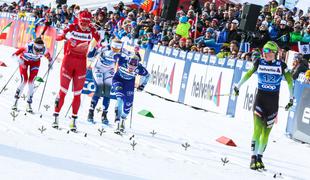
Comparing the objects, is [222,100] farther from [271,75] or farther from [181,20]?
[271,75]

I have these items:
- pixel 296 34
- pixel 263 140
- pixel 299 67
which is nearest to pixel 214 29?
pixel 296 34

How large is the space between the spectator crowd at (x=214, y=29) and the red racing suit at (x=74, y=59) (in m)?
4.43

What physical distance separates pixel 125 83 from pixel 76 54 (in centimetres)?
144

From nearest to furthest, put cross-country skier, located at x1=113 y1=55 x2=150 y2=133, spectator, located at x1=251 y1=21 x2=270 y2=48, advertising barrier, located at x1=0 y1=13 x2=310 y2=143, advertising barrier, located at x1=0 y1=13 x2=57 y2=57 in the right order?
cross-country skier, located at x1=113 y1=55 x2=150 y2=133 → advertising barrier, located at x1=0 y1=13 x2=310 y2=143 → spectator, located at x1=251 y1=21 x2=270 y2=48 → advertising barrier, located at x1=0 y1=13 x2=57 y2=57

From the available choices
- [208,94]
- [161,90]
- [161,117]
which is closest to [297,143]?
[161,117]

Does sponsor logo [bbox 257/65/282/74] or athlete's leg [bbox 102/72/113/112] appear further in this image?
athlete's leg [bbox 102/72/113/112]

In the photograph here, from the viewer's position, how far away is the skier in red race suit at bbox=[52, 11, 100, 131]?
12289 mm

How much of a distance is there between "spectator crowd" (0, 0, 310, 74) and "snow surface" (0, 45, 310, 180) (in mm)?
2475

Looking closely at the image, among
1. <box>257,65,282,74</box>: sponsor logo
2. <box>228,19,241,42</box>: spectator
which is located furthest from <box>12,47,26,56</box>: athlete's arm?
<box>228,19,241,42</box>: spectator

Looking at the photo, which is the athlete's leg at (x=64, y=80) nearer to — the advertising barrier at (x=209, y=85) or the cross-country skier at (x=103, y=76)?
the cross-country skier at (x=103, y=76)

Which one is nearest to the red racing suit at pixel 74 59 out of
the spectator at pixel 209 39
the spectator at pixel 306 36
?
the spectator at pixel 306 36

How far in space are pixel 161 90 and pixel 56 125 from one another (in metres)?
10.2

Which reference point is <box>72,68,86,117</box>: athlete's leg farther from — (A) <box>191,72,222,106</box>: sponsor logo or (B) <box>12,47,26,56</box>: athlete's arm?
(A) <box>191,72,222,106</box>: sponsor logo

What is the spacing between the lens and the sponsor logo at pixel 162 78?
21.5 meters
